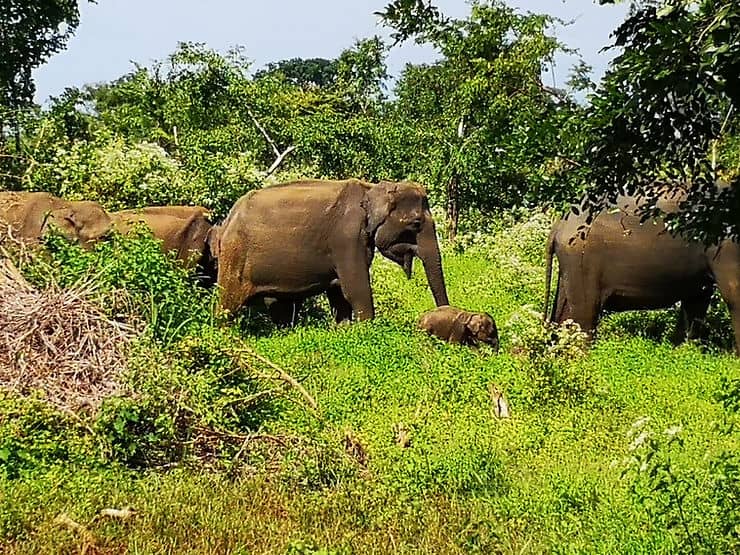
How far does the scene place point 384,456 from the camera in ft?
21.7

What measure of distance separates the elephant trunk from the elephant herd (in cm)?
1

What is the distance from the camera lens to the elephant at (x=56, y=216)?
484 inches

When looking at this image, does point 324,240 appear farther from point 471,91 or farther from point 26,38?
point 26,38

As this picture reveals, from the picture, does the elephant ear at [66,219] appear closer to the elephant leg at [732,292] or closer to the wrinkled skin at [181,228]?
the wrinkled skin at [181,228]

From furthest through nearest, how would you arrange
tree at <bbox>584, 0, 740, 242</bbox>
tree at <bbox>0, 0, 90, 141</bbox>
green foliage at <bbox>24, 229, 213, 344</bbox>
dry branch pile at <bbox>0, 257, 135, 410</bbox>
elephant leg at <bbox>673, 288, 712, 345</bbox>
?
tree at <bbox>0, 0, 90, 141</bbox>
elephant leg at <bbox>673, 288, 712, 345</bbox>
green foliage at <bbox>24, 229, 213, 344</bbox>
dry branch pile at <bbox>0, 257, 135, 410</bbox>
tree at <bbox>584, 0, 740, 242</bbox>

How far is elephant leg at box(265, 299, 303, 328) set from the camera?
45.7 feet

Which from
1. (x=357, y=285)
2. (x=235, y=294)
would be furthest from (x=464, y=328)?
(x=235, y=294)

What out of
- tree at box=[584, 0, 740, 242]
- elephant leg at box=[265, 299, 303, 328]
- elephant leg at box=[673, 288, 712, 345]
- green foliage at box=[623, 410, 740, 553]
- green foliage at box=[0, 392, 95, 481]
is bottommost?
elephant leg at box=[265, 299, 303, 328]

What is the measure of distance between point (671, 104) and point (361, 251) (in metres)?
9.45

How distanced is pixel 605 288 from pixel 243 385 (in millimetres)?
5515

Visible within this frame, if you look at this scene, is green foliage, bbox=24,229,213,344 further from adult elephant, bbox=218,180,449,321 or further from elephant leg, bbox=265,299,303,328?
elephant leg, bbox=265,299,303,328

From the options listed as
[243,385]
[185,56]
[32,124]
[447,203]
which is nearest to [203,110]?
[185,56]

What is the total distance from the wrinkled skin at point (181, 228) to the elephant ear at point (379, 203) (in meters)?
2.33

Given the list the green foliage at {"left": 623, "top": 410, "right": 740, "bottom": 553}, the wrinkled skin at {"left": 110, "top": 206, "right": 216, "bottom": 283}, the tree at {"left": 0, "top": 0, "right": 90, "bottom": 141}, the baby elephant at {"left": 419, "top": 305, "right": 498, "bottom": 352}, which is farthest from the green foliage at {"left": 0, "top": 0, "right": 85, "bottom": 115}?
the green foliage at {"left": 623, "top": 410, "right": 740, "bottom": 553}
